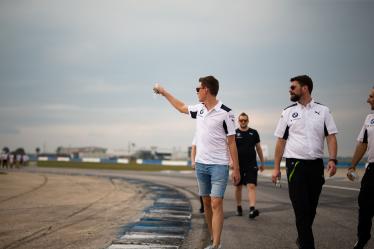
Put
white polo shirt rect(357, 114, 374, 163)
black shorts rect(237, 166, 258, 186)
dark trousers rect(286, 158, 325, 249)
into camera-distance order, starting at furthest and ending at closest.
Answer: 1. black shorts rect(237, 166, 258, 186)
2. white polo shirt rect(357, 114, 374, 163)
3. dark trousers rect(286, 158, 325, 249)

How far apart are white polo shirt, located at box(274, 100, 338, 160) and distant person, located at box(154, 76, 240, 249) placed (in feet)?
2.39

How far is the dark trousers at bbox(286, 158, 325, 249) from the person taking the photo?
4660 millimetres

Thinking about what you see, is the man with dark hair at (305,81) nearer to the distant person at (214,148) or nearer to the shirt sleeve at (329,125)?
the shirt sleeve at (329,125)

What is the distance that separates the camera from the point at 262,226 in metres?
7.34

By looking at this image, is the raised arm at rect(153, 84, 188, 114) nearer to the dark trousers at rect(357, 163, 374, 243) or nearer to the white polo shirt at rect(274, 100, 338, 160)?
the white polo shirt at rect(274, 100, 338, 160)

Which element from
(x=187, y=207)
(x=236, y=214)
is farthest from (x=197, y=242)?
(x=187, y=207)

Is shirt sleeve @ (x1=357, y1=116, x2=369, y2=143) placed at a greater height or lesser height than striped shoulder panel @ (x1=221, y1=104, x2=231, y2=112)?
lesser

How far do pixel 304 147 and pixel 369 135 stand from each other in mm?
1374

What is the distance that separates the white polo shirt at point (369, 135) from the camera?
217 inches

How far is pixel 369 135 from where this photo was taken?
221 inches

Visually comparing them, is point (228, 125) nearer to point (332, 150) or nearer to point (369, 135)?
point (332, 150)

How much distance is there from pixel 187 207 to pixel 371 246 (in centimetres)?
518

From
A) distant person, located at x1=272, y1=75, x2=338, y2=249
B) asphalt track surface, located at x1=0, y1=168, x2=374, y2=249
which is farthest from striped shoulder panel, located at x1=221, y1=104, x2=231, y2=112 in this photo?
asphalt track surface, located at x1=0, y1=168, x2=374, y2=249

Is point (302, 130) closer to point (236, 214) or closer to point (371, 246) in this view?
point (371, 246)
